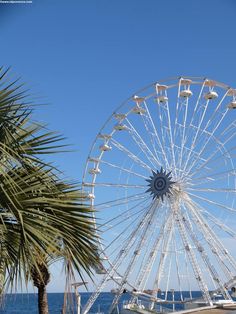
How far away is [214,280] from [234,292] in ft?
10.7

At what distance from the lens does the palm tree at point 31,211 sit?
15.9ft

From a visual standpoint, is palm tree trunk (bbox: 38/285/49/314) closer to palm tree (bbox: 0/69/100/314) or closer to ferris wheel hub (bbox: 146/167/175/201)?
palm tree (bbox: 0/69/100/314)

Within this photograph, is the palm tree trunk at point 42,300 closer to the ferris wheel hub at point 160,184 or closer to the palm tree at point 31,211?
the palm tree at point 31,211

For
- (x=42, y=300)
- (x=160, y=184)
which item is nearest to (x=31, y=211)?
(x=42, y=300)

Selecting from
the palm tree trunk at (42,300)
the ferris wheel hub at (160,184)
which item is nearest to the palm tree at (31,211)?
the palm tree trunk at (42,300)

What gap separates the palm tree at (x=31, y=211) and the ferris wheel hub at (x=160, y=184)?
947 inches

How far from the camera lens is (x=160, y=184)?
29.8m

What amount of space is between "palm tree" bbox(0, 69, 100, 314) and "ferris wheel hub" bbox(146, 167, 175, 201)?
24.0 meters

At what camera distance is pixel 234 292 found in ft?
104

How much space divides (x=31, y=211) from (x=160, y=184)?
82.4ft

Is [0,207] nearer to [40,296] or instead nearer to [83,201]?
[83,201]

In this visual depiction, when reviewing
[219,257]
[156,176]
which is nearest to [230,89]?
[156,176]

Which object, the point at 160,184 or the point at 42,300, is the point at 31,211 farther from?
the point at 160,184

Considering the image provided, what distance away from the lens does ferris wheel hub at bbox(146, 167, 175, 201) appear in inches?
1161
